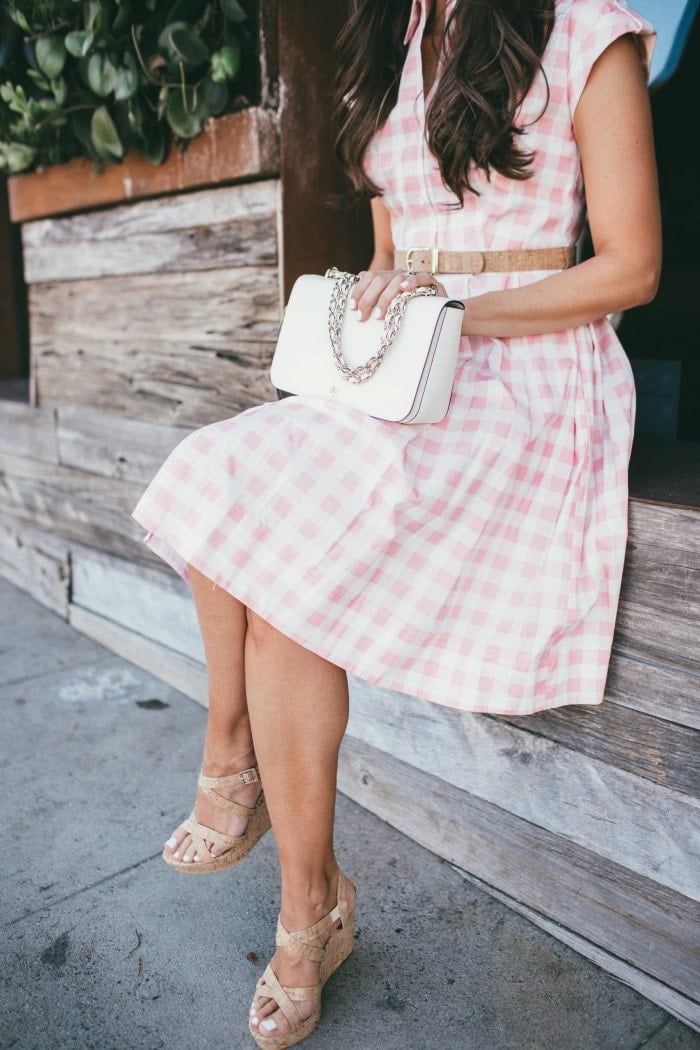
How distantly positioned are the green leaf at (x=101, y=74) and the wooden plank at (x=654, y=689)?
1.88 m

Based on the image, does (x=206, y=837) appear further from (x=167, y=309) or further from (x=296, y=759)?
(x=167, y=309)

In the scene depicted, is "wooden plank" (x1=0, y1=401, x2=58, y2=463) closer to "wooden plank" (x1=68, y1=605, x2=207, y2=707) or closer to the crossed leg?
"wooden plank" (x1=68, y1=605, x2=207, y2=707)

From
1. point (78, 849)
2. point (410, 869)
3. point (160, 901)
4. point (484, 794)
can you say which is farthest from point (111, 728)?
point (484, 794)

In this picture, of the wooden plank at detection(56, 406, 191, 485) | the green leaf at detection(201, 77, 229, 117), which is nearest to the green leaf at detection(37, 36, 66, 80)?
the green leaf at detection(201, 77, 229, 117)

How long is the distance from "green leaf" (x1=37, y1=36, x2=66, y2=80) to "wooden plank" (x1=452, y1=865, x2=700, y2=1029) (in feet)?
7.62

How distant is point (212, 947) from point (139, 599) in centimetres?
134

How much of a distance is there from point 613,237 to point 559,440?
1.09 feet

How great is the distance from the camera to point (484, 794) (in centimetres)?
167

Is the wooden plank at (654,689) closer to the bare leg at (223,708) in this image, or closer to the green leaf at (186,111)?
the bare leg at (223,708)

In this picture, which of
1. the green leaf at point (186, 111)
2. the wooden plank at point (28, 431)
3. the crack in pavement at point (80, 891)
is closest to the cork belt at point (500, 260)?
the green leaf at point (186, 111)

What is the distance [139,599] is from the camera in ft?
8.80

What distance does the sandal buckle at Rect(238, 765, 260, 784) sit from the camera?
1.45 metres

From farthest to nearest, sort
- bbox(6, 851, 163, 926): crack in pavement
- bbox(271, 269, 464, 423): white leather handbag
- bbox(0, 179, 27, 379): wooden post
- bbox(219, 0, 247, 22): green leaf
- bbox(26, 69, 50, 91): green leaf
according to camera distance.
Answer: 1. bbox(0, 179, 27, 379): wooden post
2. bbox(26, 69, 50, 91): green leaf
3. bbox(219, 0, 247, 22): green leaf
4. bbox(6, 851, 163, 926): crack in pavement
5. bbox(271, 269, 464, 423): white leather handbag

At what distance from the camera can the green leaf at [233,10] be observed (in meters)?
1.91
